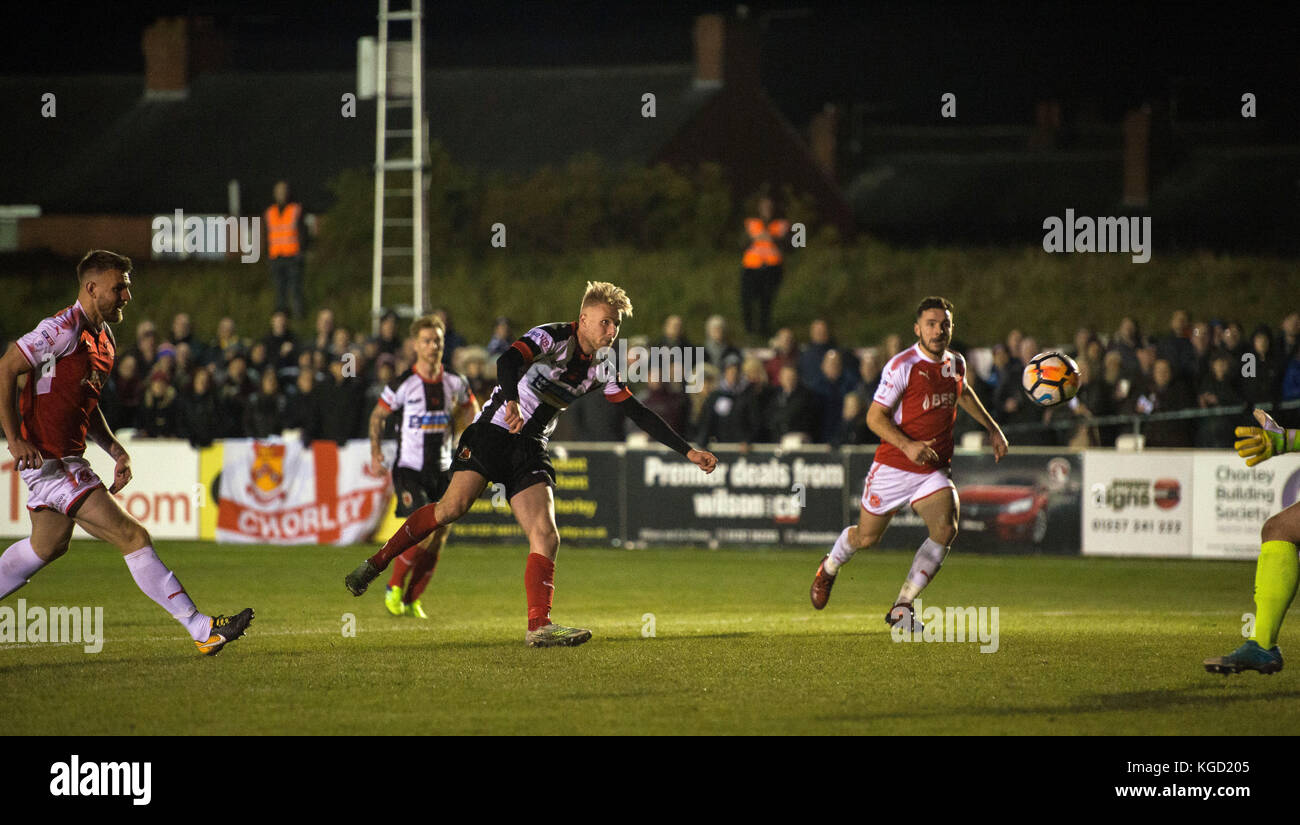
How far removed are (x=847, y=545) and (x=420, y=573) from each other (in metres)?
3.40

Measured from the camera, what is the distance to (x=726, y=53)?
45.6 meters

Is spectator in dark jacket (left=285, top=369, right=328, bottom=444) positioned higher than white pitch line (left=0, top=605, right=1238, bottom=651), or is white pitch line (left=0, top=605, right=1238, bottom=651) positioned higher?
spectator in dark jacket (left=285, top=369, right=328, bottom=444)

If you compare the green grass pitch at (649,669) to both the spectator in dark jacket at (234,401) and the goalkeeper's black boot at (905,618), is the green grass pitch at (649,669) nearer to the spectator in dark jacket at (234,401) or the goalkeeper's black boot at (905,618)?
the goalkeeper's black boot at (905,618)

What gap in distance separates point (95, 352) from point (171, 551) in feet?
36.7

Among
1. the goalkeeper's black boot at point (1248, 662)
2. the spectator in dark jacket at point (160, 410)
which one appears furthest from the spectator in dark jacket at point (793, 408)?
the goalkeeper's black boot at point (1248, 662)

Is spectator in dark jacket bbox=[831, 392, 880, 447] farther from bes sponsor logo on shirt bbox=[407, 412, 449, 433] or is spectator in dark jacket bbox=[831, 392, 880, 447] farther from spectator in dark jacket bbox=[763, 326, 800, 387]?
bes sponsor logo on shirt bbox=[407, 412, 449, 433]

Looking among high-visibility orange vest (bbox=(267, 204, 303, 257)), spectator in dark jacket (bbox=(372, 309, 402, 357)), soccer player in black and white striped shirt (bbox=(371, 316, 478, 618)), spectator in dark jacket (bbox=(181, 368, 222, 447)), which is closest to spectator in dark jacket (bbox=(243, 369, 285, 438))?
spectator in dark jacket (bbox=(181, 368, 222, 447))

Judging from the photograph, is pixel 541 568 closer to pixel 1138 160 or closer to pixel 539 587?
pixel 539 587

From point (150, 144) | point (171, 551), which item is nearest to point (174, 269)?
point (150, 144)

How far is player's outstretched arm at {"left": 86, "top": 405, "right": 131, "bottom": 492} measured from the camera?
948 cm

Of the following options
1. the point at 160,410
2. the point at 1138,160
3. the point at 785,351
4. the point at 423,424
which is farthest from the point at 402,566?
the point at 1138,160

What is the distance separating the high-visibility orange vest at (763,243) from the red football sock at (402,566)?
1303 centimetres

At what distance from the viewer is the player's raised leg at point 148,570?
9.38m

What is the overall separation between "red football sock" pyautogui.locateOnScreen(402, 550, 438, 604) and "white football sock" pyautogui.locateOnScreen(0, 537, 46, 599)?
370cm
